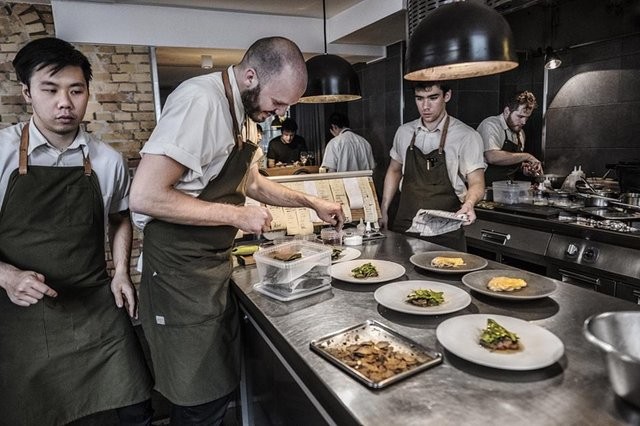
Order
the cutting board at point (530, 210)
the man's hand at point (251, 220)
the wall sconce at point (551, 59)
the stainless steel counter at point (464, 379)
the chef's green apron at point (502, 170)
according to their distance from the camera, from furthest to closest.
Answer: the chef's green apron at point (502, 170) → the wall sconce at point (551, 59) → the cutting board at point (530, 210) → the man's hand at point (251, 220) → the stainless steel counter at point (464, 379)

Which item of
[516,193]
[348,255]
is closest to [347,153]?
[516,193]

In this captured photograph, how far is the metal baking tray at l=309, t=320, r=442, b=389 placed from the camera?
3.37ft

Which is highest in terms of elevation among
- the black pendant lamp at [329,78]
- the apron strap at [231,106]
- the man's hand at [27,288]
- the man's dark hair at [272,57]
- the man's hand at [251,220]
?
the black pendant lamp at [329,78]

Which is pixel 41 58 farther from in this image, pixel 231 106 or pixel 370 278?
pixel 370 278

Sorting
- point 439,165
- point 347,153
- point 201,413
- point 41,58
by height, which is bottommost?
point 201,413

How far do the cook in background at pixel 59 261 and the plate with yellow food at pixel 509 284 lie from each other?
54.4 inches

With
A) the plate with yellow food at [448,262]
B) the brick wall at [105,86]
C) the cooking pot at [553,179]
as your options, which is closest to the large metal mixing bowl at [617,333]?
the plate with yellow food at [448,262]

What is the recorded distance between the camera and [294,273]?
1608 mm

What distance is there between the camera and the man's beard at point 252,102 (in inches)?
64.8

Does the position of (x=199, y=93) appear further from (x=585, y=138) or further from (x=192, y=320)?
(x=585, y=138)

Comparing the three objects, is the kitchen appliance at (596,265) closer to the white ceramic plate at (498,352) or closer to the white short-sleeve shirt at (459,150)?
the white short-sleeve shirt at (459,150)

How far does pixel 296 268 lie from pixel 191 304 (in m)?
0.41

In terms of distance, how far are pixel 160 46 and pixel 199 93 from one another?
3.25 meters

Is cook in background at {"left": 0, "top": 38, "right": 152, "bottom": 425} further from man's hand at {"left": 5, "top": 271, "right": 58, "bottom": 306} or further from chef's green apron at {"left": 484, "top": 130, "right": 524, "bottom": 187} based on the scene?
chef's green apron at {"left": 484, "top": 130, "right": 524, "bottom": 187}
